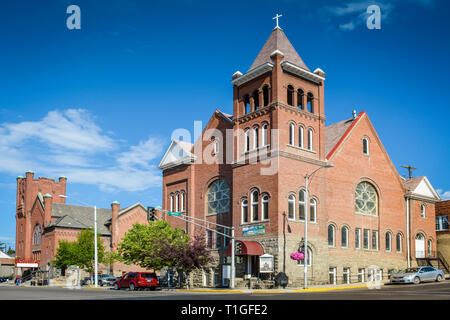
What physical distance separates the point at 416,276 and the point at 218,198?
1873cm

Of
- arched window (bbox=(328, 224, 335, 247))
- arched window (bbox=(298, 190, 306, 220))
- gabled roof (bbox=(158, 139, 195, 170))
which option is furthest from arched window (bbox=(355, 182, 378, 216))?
gabled roof (bbox=(158, 139, 195, 170))

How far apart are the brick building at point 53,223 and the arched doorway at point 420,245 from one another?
39.6 meters

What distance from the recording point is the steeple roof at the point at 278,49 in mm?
43594

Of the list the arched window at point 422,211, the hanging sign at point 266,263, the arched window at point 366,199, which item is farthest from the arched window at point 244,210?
the arched window at point 422,211

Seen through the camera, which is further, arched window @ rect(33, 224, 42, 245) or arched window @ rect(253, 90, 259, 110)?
arched window @ rect(33, 224, 42, 245)

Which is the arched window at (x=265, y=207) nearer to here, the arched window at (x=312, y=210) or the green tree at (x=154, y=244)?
the arched window at (x=312, y=210)

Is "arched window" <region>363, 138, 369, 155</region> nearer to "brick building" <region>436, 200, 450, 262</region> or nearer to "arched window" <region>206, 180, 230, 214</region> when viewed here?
"arched window" <region>206, 180, 230, 214</region>

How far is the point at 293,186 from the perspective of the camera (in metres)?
41.0

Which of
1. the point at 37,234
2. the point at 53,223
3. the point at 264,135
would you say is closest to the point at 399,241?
the point at 264,135

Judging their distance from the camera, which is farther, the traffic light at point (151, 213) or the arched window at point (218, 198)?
the arched window at point (218, 198)

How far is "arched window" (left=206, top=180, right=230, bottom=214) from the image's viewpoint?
47094 mm

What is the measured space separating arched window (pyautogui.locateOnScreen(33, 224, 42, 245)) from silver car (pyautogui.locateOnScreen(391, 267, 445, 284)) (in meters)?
62.2

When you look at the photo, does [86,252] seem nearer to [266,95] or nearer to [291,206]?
[291,206]
